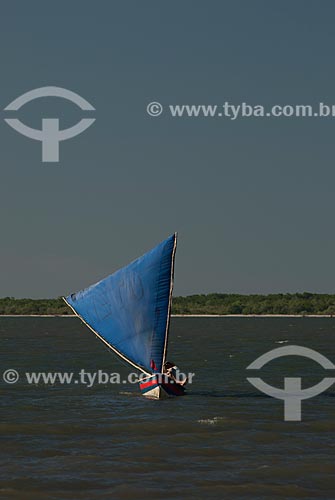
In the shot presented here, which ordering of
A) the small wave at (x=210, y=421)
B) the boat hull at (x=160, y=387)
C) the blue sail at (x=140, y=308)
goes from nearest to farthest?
the small wave at (x=210, y=421) < the boat hull at (x=160, y=387) < the blue sail at (x=140, y=308)

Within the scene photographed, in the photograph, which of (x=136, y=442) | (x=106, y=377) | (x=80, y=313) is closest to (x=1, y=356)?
(x=106, y=377)

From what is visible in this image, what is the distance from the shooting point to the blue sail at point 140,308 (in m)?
45.8

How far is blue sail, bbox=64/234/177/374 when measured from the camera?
45.8m

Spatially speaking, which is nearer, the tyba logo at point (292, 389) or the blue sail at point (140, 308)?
the tyba logo at point (292, 389)

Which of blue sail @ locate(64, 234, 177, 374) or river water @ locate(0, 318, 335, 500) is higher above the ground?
blue sail @ locate(64, 234, 177, 374)

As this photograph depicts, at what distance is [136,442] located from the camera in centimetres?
3475

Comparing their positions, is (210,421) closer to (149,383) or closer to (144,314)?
(149,383)

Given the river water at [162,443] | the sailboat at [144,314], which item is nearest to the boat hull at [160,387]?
the sailboat at [144,314]

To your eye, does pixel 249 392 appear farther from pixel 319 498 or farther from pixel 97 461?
pixel 319 498

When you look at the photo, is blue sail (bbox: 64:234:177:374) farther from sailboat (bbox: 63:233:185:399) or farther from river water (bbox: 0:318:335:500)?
river water (bbox: 0:318:335:500)

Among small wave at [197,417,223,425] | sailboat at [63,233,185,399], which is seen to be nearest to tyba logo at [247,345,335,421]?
small wave at [197,417,223,425]

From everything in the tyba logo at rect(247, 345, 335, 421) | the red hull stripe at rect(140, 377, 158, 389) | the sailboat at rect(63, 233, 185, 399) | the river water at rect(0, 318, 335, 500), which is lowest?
the river water at rect(0, 318, 335, 500)

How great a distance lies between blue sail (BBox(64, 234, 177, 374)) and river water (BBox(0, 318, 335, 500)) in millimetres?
2680

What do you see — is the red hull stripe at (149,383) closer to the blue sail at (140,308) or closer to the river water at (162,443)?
the blue sail at (140,308)
